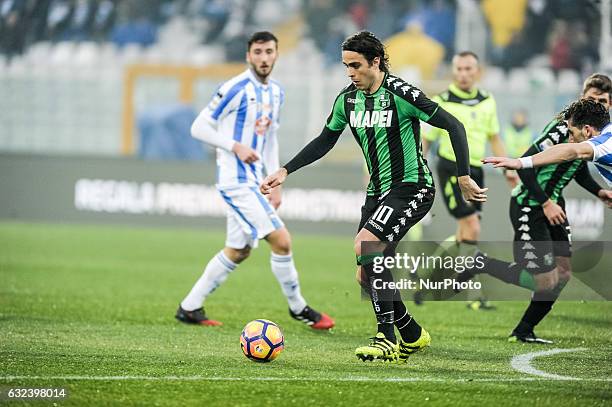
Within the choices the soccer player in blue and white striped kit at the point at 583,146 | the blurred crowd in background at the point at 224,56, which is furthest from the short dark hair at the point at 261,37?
the blurred crowd in background at the point at 224,56

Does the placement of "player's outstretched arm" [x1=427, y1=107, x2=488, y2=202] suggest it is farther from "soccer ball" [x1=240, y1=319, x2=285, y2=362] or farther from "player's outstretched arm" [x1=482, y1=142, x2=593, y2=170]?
"soccer ball" [x1=240, y1=319, x2=285, y2=362]

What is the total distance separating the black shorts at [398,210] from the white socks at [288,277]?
1.99m

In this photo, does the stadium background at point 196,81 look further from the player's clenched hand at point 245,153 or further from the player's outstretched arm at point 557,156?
the player's outstretched arm at point 557,156

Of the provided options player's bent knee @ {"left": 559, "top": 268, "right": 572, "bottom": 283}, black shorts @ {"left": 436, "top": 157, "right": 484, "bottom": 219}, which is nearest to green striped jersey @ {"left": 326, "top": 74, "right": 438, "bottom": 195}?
player's bent knee @ {"left": 559, "top": 268, "right": 572, "bottom": 283}

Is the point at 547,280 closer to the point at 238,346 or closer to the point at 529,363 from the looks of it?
the point at 529,363

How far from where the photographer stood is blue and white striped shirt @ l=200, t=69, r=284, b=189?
29.3 ft

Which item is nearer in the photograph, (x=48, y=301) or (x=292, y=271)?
(x=292, y=271)

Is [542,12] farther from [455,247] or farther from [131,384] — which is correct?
[131,384]

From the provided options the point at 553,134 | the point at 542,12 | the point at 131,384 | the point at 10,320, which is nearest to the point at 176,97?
the point at 542,12

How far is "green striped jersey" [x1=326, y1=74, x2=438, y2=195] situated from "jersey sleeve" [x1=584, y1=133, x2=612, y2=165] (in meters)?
1.13

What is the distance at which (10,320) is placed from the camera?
8805mm

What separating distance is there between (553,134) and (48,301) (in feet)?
17.6

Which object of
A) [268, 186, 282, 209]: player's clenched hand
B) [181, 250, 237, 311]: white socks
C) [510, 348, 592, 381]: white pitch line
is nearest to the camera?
[510, 348, 592, 381]: white pitch line

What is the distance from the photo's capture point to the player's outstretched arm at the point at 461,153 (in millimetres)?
6477
